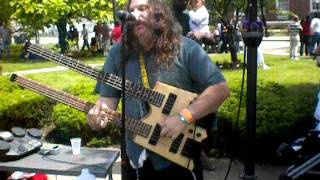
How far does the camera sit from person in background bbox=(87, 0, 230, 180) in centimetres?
286

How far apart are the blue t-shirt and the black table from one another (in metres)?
0.79

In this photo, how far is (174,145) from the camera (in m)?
2.89

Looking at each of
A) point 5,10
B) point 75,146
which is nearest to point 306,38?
point 5,10

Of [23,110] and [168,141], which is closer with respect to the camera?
[168,141]

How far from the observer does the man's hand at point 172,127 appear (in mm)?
2791

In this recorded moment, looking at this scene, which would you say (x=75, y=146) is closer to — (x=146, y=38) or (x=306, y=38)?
(x=146, y=38)

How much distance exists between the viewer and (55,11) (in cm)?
1995

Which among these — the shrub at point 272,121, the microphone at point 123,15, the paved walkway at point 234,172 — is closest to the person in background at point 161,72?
the microphone at point 123,15

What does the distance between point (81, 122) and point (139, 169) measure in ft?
12.8

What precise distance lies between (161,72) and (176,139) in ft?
1.20

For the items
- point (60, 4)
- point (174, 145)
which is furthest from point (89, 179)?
point (60, 4)

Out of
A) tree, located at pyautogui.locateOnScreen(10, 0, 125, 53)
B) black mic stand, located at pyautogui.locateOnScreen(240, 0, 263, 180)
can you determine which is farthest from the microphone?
tree, located at pyautogui.locateOnScreen(10, 0, 125, 53)

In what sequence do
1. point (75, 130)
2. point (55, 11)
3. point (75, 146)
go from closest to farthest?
point (75, 146) → point (75, 130) → point (55, 11)

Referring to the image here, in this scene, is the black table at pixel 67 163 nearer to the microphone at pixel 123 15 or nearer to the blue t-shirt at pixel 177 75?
the blue t-shirt at pixel 177 75
